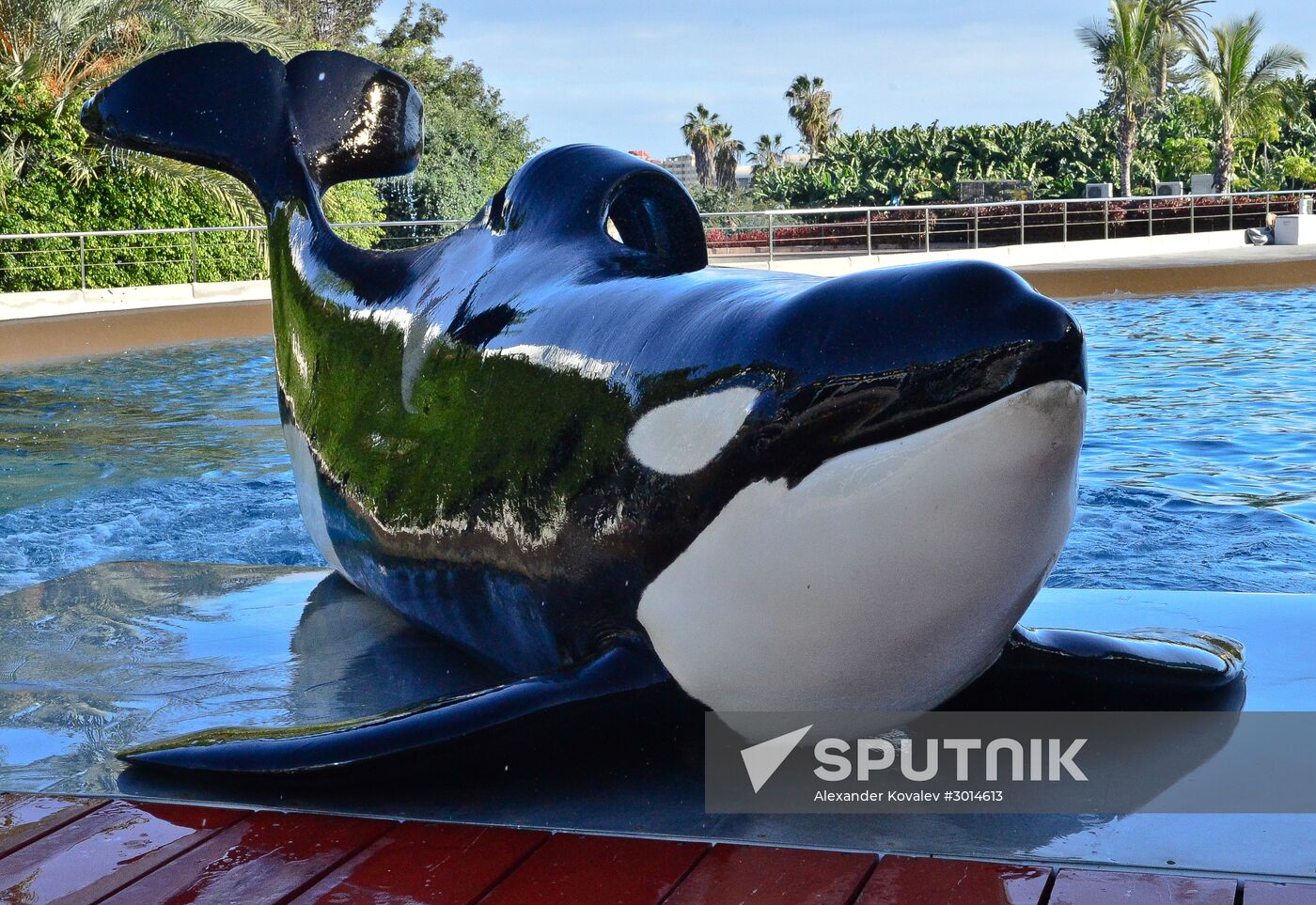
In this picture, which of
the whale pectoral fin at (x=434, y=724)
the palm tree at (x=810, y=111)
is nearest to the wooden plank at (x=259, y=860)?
the whale pectoral fin at (x=434, y=724)

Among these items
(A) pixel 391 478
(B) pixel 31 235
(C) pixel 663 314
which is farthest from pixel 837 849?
(B) pixel 31 235

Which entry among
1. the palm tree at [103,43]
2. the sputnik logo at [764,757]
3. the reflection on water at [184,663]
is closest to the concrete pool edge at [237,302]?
the palm tree at [103,43]

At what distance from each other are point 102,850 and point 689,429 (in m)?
1.27

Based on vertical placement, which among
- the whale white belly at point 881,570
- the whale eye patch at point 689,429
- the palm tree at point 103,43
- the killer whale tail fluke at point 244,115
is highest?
the palm tree at point 103,43

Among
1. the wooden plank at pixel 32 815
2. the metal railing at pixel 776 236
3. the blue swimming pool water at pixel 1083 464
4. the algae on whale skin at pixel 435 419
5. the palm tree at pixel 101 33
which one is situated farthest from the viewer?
the metal railing at pixel 776 236

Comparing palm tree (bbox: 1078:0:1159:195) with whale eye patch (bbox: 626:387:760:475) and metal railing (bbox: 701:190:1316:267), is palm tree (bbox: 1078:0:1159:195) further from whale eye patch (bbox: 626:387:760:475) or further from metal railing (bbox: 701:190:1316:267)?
whale eye patch (bbox: 626:387:760:475)

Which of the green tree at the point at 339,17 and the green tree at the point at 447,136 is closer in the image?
the green tree at the point at 447,136

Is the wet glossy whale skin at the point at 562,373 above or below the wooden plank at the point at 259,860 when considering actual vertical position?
above

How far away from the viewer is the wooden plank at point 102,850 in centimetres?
231

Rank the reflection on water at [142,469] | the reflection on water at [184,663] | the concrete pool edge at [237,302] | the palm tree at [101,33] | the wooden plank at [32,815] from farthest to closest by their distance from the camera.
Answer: the palm tree at [101,33] < the concrete pool edge at [237,302] < the reflection on water at [142,469] < the reflection on water at [184,663] < the wooden plank at [32,815]

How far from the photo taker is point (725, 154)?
71500 mm

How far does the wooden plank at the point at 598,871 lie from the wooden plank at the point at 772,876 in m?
0.04

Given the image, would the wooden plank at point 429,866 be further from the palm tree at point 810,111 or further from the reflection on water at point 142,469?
the palm tree at point 810,111

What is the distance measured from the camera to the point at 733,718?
2.61 m
